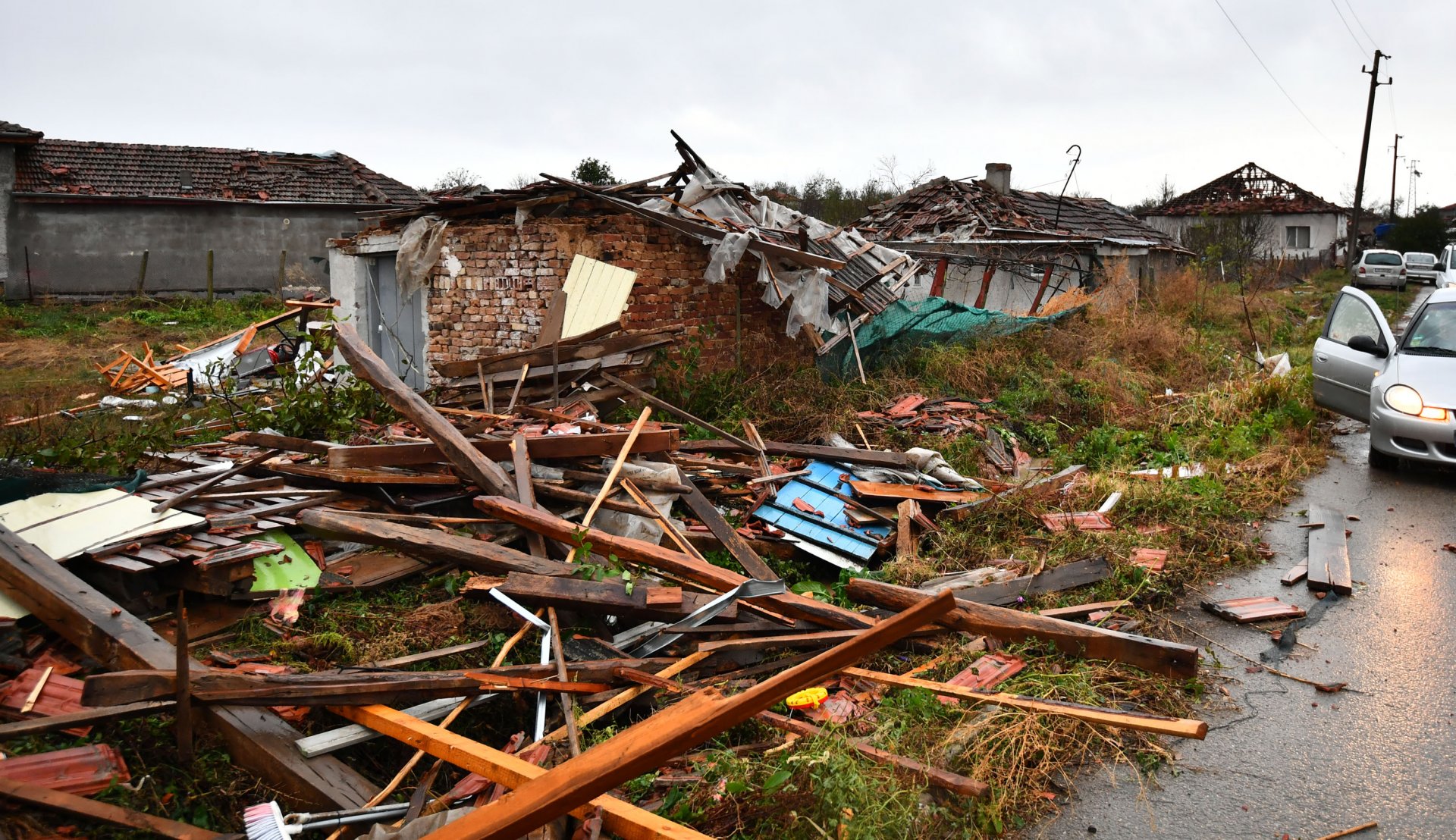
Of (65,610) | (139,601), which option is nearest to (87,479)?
(139,601)

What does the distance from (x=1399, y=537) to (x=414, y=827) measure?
7242 mm

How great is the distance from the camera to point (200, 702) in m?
3.74

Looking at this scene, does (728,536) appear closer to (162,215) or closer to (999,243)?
(999,243)

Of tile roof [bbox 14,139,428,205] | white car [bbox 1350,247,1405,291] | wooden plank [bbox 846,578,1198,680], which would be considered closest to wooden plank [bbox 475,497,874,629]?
wooden plank [bbox 846,578,1198,680]

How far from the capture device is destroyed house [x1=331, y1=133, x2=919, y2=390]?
32.5ft

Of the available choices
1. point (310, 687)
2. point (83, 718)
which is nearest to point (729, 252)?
point (310, 687)

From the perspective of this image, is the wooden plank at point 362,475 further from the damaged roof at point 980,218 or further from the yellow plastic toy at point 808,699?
the damaged roof at point 980,218

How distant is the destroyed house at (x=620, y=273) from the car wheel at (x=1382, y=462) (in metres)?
5.64

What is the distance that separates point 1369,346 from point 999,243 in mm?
11380

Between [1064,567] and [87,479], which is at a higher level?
[87,479]

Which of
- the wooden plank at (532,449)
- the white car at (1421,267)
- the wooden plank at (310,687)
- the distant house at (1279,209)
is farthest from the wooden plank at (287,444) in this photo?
the distant house at (1279,209)

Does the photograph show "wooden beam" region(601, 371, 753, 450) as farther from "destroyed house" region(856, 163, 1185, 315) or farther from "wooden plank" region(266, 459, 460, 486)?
"destroyed house" region(856, 163, 1185, 315)

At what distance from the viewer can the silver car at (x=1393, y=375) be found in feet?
25.8

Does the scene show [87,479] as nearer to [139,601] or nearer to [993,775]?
[139,601]
